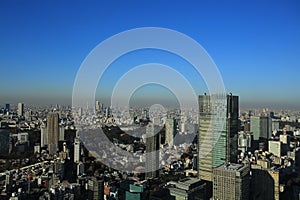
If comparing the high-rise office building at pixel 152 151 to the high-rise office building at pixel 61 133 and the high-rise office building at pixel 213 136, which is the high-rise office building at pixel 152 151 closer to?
the high-rise office building at pixel 213 136

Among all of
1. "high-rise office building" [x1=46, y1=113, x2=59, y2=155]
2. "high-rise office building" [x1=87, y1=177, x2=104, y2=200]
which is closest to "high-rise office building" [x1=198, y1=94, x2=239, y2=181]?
"high-rise office building" [x1=87, y1=177, x2=104, y2=200]

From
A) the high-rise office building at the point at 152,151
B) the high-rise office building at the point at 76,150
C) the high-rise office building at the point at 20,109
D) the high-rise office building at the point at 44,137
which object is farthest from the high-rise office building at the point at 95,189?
the high-rise office building at the point at 44,137

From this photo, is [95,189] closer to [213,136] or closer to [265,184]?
[213,136]

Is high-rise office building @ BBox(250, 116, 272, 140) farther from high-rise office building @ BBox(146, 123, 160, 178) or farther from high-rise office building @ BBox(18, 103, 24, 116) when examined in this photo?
high-rise office building @ BBox(18, 103, 24, 116)

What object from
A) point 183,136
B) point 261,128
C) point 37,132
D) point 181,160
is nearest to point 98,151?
point 183,136

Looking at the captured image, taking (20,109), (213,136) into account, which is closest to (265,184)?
(213,136)
